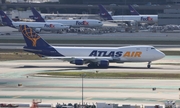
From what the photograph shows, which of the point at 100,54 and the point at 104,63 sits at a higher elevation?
the point at 100,54

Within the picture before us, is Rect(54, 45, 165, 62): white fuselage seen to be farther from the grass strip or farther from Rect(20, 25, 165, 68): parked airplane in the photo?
the grass strip

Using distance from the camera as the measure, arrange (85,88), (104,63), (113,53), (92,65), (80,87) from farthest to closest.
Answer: (113,53), (92,65), (104,63), (80,87), (85,88)

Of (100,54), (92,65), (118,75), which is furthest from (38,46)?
(118,75)

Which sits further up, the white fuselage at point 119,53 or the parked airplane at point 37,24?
the parked airplane at point 37,24

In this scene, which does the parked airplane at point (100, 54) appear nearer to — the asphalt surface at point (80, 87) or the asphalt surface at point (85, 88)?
the asphalt surface at point (80, 87)

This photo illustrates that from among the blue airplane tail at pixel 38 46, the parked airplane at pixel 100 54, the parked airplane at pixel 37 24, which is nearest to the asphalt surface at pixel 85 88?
the parked airplane at pixel 100 54

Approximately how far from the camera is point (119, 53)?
326ft

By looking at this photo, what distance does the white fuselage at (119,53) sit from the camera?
9894 centimetres

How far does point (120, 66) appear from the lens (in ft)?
332

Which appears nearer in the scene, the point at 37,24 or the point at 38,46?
the point at 38,46

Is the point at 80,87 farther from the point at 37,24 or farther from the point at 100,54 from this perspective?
the point at 37,24

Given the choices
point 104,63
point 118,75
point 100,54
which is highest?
point 100,54

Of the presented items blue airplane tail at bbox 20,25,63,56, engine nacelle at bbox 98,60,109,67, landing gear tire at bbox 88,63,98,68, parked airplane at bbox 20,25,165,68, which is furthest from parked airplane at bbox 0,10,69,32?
→ engine nacelle at bbox 98,60,109,67

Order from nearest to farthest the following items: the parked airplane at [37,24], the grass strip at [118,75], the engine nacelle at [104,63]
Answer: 1. the grass strip at [118,75]
2. the engine nacelle at [104,63]
3. the parked airplane at [37,24]
